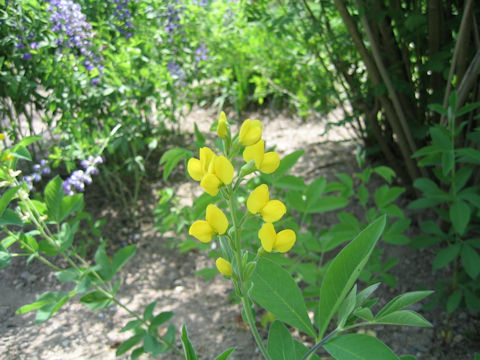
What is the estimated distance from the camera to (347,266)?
2.33ft

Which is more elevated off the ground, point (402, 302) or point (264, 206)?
point (264, 206)

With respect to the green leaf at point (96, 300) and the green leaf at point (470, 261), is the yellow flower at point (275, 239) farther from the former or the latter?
the green leaf at point (470, 261)

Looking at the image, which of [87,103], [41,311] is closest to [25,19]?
[87,103]

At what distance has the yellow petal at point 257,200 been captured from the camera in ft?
2.13

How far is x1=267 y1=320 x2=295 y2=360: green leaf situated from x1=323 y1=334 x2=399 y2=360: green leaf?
8 centimetres

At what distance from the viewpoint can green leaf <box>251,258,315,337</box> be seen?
2.48 ft

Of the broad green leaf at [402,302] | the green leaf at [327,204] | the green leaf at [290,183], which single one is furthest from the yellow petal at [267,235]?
the green leaf at [327,204]

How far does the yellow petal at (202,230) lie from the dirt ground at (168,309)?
1067mm

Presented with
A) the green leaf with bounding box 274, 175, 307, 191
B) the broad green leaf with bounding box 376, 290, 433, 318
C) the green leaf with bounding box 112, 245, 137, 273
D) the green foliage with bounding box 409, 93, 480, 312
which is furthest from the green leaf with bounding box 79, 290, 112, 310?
the green foliage with bounding box 409, 93, 480, 312

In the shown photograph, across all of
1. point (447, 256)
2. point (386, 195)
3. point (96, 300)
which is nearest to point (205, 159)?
point (96, 300)

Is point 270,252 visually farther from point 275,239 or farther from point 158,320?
point 158,320

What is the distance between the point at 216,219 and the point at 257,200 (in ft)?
0.23

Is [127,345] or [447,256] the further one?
[447,256]

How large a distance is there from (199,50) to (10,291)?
1802 mm
